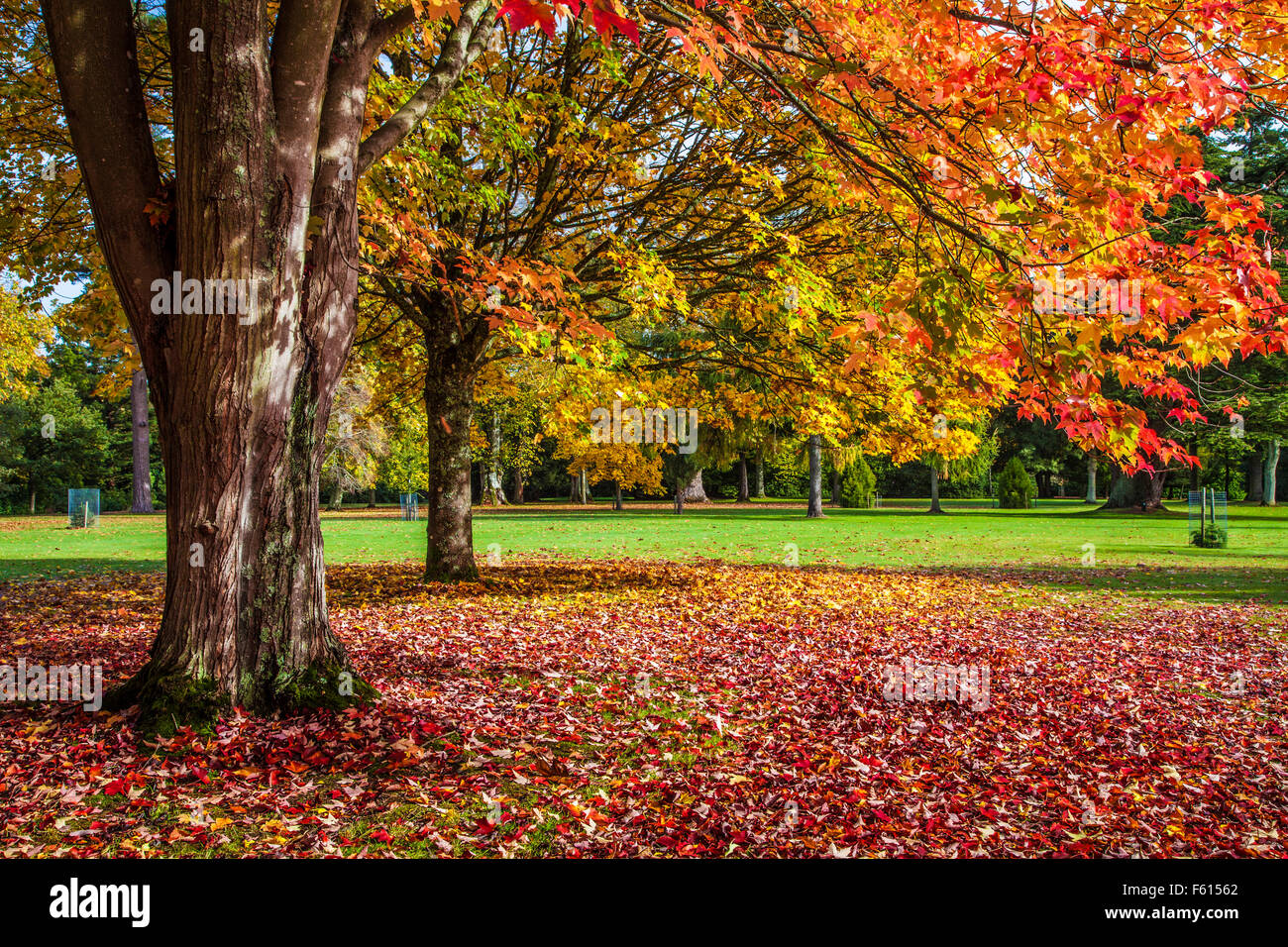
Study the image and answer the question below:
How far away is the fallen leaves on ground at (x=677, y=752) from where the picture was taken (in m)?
3.73

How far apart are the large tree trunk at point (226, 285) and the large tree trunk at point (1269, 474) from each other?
4282 centimetres

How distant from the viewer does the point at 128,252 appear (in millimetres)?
4594

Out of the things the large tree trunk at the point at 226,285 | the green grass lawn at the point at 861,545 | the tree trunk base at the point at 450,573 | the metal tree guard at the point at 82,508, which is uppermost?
the large tree trunk at the point at 226,285

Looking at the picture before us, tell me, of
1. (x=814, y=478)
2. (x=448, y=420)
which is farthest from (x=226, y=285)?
(x=814, y=478)

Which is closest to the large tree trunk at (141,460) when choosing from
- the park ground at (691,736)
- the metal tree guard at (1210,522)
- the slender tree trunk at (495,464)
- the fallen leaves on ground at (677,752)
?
the slender tree trunk at (495,464)

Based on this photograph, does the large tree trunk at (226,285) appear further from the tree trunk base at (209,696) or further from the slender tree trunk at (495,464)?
the slender tree trunk at (495,464)

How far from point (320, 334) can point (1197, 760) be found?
21.0 ft

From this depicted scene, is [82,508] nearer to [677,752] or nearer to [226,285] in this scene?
[226,285]

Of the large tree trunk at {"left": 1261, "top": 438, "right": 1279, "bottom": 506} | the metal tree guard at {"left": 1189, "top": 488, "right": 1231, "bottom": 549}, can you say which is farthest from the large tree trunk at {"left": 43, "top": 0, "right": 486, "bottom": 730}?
the large tree trunk at {"left": 1261, "top": 438, "right": 1279, "bottom": 506}

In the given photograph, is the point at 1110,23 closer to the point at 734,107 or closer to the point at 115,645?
the point at 734,107

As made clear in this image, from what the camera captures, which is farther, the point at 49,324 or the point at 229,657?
the point at 49,324

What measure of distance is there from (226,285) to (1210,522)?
23.7 meters

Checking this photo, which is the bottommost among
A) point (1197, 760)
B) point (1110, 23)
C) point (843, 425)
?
point (1197, 760)
